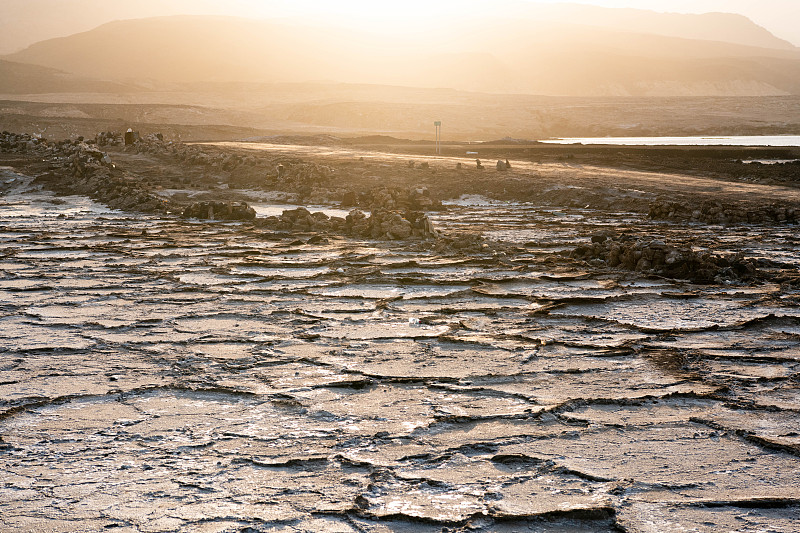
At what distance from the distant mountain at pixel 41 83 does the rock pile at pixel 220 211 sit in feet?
242

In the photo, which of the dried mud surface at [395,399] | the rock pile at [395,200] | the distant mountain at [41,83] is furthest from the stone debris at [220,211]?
the distant mountain at [41,83]

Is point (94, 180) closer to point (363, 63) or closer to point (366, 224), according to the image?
point (366, 224)

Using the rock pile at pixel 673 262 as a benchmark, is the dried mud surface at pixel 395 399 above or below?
below

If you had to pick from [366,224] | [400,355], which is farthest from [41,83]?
[400,355]

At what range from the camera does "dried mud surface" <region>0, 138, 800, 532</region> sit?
338 centimetres

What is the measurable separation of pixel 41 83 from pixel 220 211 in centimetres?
7857

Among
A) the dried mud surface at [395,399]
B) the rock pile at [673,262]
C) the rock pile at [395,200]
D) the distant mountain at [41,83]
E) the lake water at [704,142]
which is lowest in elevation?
the dried mud surface at [395,399]

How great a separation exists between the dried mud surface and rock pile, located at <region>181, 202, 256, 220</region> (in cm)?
478

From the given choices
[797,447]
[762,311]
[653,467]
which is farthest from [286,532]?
[762,311]

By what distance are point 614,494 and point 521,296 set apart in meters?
4.18

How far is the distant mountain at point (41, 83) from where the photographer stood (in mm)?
78000

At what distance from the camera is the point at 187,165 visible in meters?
22.2

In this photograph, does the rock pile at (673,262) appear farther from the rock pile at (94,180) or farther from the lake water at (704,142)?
the lake water at (704,142)

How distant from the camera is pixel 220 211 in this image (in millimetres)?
14086
